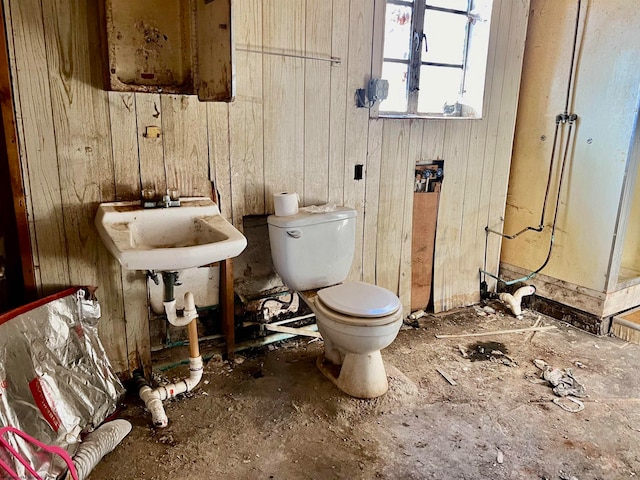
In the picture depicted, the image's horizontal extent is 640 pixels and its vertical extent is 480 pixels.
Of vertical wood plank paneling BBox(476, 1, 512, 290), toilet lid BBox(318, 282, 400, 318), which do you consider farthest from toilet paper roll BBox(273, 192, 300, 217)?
vertical wood plank paneling BBox(476, 1, 512, 290)

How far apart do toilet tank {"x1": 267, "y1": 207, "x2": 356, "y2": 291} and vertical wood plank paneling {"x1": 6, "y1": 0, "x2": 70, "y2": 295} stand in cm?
88

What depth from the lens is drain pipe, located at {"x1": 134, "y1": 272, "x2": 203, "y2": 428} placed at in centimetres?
→ 183

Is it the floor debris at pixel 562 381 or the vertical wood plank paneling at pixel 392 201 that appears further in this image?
the vertical wood plank paneling at pixel 392 201

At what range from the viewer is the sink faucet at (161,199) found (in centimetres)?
184

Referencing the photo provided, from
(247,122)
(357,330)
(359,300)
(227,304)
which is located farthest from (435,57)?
(227,304)

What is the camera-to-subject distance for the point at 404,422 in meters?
1.89

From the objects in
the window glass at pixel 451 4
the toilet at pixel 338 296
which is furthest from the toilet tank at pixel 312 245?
the window glass at pixel 451 4

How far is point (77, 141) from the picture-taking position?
175 centimetres

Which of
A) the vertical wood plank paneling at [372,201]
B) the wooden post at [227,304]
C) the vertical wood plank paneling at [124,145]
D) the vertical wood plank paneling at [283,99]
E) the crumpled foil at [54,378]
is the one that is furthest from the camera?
the vertical wood plank paneling at [372,201]

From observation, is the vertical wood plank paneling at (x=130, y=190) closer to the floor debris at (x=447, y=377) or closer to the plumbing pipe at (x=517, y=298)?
the floor debris at (x=447, y=377)

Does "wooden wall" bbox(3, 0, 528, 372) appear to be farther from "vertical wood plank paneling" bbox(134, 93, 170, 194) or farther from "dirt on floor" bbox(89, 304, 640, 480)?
"dirt on floor" bbox(89, 304, 640, 480)

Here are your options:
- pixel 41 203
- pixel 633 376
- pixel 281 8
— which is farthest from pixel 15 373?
pixel 633 376

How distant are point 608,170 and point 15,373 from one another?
294cm

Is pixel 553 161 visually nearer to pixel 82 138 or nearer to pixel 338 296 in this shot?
pixel 338 296
